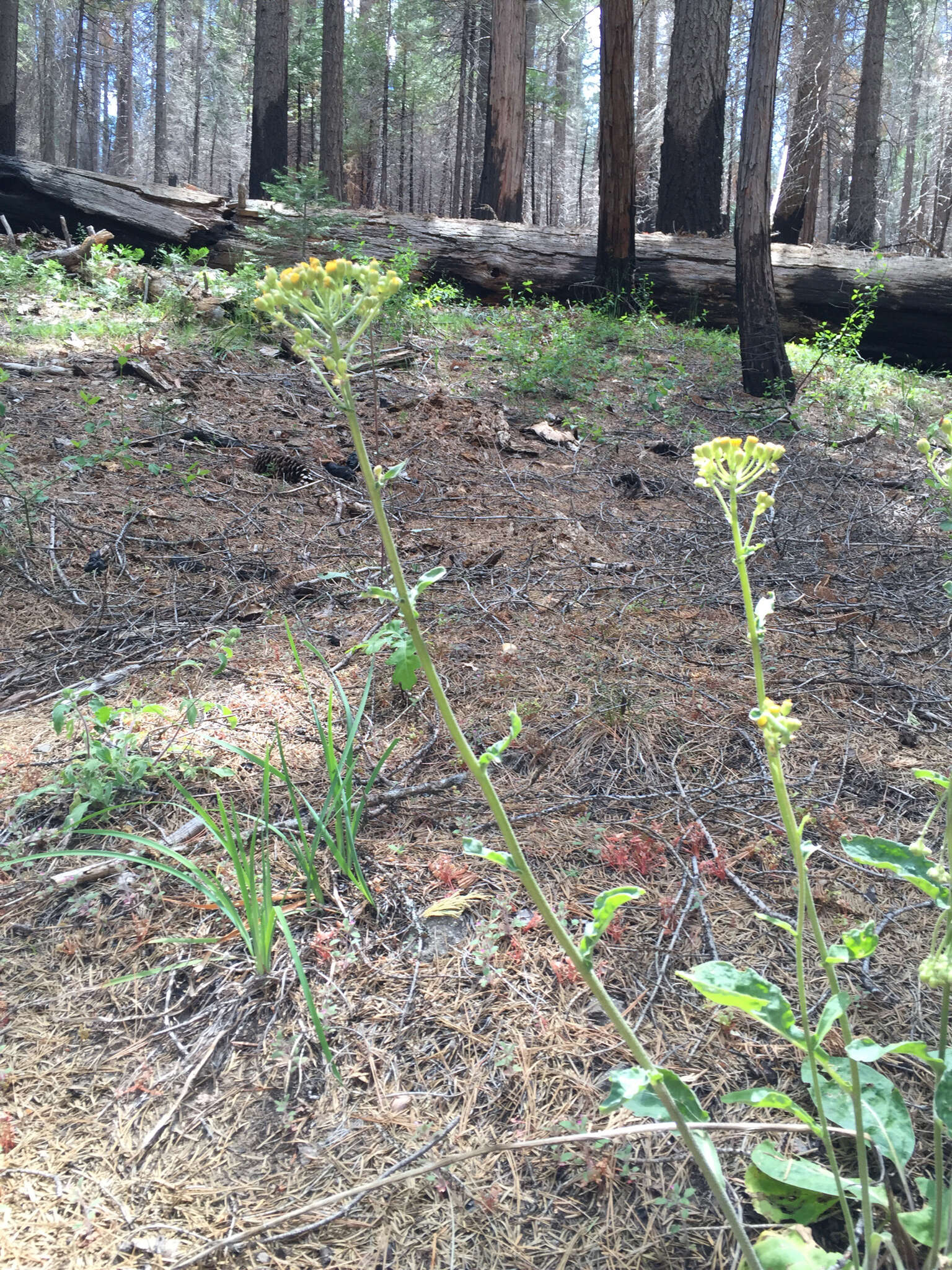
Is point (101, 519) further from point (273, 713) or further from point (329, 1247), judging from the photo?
point (329, 1247)

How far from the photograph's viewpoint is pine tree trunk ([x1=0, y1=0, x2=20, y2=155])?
1042cm

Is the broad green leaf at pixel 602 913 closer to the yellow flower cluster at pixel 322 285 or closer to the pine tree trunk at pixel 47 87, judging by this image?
the yellow flower cluster at pixel 322 285

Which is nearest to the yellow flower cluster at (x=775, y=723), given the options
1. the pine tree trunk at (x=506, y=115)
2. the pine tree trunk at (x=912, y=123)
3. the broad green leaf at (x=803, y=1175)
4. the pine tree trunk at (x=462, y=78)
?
the broad green leaf at (x=803, y=1175)

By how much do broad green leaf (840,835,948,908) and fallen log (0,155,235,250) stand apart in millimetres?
8750

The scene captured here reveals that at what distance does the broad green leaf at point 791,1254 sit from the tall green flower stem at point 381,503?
0.03 m

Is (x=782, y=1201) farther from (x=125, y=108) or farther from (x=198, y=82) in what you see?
(x=198, y=82)

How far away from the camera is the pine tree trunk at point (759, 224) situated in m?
5.36

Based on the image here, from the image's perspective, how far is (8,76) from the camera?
10695 mm

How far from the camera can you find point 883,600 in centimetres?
347

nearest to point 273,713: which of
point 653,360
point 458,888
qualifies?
point 458,888

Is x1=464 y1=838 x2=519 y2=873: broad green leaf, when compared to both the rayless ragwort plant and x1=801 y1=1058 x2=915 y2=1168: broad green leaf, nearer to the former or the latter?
the rayless ragwort plant

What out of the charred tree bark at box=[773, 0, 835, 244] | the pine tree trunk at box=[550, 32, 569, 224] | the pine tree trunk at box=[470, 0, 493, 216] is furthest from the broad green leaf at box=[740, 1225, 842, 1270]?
the pine tree trunk at box=[550, 32, 569, 224]

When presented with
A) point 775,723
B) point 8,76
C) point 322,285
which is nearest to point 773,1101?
point 775,723

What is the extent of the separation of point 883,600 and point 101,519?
12.3 feet
